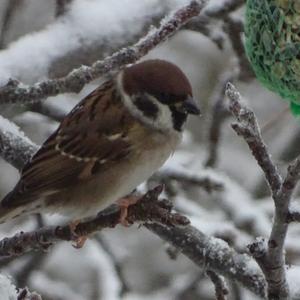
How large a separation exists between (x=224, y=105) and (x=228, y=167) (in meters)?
3.43

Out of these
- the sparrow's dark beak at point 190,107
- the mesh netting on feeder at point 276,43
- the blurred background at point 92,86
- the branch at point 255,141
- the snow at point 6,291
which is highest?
the branch at point 255,141

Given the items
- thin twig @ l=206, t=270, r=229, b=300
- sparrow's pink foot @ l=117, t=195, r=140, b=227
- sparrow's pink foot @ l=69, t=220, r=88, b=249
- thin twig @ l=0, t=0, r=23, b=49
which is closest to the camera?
sparrow's pink foot @ l=117, t=195, r=140, b=227

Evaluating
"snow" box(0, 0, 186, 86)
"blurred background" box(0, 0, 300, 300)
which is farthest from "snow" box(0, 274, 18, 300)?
"snow" box(0, 0, 186, 86)

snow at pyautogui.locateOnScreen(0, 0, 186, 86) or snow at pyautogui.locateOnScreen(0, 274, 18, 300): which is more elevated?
snow at pyautogui.locateOnScreen(0, 274, 18, 300)

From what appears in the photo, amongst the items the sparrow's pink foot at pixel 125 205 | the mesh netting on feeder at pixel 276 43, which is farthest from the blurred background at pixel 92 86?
the mesh netting on feeder at pixel 276 43

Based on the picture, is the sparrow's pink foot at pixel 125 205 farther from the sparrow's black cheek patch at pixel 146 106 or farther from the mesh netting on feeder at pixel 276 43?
the mesh netting on feeder at pixel 276 43

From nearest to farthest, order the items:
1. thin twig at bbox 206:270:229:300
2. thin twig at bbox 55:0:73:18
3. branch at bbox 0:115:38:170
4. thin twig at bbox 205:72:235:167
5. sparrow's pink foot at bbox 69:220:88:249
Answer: thin twig at bbox 206:270:229:300 < sparrow's pink foot at bbox 69:220:88:249 < branch at bbox 0:115:38:170 < thin twig at bbox 55:0:73:18 < thin twig at bbox 205:72:235:167

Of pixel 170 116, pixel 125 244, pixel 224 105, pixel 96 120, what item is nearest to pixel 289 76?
pixel 170 116

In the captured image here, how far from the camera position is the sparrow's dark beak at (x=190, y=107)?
10.0 ft

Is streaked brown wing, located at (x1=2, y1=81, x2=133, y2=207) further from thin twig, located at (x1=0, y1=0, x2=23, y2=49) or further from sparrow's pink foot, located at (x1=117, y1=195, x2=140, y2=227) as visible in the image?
thin twig, located at (x1=0, y1=0, x2=23, y2=49)

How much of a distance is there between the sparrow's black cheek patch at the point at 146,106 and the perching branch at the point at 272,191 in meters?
0.95

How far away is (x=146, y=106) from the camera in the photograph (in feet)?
10.6

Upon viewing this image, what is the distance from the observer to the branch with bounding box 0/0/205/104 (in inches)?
118

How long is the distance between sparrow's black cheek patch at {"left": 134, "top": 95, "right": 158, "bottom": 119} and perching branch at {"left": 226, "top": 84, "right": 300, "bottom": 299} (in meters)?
0.95
